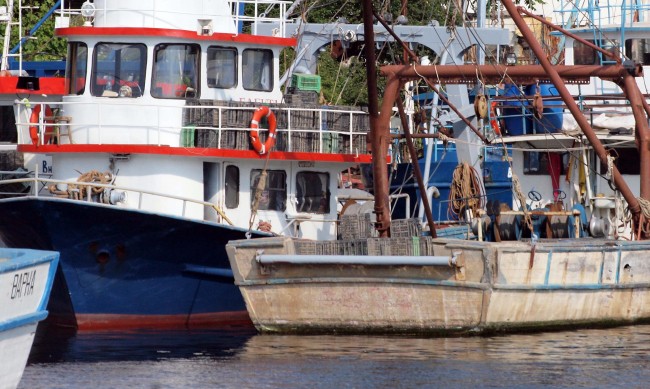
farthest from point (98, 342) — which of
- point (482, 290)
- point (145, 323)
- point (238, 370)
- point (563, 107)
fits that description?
point (563, 107)

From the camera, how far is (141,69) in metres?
21.5

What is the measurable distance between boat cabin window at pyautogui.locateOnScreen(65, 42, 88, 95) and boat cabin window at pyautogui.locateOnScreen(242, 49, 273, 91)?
8.28 feet

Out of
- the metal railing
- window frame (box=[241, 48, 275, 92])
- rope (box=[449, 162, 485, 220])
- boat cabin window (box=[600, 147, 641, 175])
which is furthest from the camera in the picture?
boat cabin window (box=[600, 147, 641, 175])

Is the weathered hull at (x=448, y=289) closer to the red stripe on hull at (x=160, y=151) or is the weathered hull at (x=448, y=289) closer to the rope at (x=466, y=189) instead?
the red stripe on hull at (x=160, y=151)

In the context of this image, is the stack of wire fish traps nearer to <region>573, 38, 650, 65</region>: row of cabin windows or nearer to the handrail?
the handrail

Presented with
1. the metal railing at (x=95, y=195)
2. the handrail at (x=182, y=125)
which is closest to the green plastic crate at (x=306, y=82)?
the handrail at (x=182, y=125)

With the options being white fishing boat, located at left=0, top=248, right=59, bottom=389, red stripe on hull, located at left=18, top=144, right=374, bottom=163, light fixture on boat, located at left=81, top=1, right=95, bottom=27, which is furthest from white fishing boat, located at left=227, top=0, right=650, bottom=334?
white fishing boat, located at left=0, top=248, right=59, bottom=389

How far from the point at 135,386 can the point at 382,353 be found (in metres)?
3.63

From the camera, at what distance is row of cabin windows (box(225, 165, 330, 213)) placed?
21750mm

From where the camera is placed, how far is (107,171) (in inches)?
832

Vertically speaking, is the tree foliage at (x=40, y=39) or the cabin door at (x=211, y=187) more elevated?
the tree foliage at (x=40, y=39)

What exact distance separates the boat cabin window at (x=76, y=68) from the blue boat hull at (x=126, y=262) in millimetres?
2644

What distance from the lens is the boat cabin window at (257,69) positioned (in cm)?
2242

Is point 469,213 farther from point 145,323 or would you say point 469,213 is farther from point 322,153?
point 145,323
